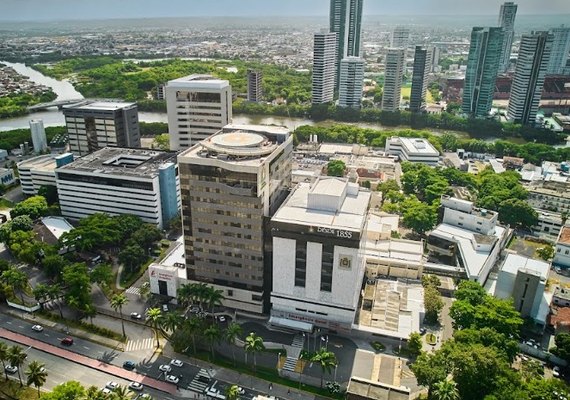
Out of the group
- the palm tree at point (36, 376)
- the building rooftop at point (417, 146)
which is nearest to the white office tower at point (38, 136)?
the palm tree at point (36, 376)

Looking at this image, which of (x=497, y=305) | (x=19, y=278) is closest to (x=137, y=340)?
(x=19, y=278)

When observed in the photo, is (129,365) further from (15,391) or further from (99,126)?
(99,126)

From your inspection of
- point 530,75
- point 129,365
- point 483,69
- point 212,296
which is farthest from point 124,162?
point 530,75

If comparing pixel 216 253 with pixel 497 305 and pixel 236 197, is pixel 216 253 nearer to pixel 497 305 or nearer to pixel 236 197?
pixel 236 197

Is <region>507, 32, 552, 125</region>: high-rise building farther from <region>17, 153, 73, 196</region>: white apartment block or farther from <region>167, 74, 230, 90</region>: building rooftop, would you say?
<region>17, 153, 73, 196</region>: white apartment block

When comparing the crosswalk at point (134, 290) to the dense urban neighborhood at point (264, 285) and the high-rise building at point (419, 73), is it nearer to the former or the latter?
the dense urban neighborhood at point (264, 285)

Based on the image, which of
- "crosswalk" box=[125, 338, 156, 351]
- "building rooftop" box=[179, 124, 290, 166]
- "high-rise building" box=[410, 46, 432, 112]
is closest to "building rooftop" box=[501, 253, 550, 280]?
"building rooftop" box=[179, 124, 290, 166]
